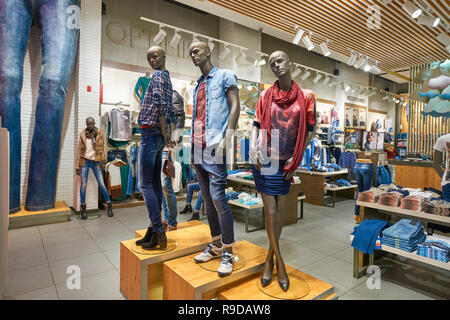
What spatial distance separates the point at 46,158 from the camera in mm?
4230

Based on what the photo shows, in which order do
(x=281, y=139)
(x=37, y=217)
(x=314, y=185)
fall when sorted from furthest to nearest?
(x=314, y=185)
(x=37, y=217)
(x=281, y=139)

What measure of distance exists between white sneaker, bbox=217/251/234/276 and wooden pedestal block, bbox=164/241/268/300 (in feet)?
0.11

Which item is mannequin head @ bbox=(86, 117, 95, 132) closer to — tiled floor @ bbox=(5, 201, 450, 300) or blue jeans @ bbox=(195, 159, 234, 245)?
tiled floor @ bbox=(5, 201, 450, 300)

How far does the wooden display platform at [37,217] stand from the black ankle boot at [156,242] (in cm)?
285

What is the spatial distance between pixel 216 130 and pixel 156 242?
100 cm

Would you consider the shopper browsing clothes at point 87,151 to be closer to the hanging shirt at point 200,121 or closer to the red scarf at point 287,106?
the hanging shirt at point 200,121

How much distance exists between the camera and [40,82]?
13.9 feet

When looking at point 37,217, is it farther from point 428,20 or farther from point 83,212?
point 428,20

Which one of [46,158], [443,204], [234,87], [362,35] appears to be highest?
[362,35]

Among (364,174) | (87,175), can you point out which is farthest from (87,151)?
(364,174)

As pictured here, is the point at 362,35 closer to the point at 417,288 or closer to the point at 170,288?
the point at 417,288

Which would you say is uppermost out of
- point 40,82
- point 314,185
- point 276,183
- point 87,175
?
point 40,82

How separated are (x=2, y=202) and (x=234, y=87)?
1683 mm
